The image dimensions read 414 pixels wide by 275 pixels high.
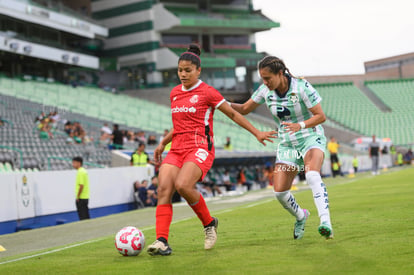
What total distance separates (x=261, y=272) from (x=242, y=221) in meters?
5.67

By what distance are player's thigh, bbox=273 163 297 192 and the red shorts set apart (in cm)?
92

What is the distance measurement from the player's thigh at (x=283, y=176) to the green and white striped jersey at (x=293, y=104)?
290 mm

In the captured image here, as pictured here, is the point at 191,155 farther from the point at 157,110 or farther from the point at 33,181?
the point at 157,110

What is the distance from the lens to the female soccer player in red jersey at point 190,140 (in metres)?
6.54

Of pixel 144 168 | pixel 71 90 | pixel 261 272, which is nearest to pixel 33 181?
pixel 144 168

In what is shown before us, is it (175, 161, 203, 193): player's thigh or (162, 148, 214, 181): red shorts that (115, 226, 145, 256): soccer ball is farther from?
(162, 148, 214, 181): red shorts

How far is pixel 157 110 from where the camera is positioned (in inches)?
1777

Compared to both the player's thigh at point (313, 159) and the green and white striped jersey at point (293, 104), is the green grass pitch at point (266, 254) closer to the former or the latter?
the player's thigh at point (313, 159)

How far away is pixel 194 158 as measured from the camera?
663 cm

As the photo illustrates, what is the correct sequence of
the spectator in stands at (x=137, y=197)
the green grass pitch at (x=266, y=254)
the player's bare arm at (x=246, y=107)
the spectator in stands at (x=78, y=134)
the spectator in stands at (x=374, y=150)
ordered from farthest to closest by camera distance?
the spectator in stands at (x=374, y=150) < the spectator in stands at (x=78, y=134) < the spectator in stands at (x=137, y=197) < the player's bare arm at (x=246, y=107) < the green grass pitch at (x=266, y=254)

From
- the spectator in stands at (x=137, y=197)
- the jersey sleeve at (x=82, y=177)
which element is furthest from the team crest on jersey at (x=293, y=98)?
the spectator in stands at (x=137, y=197)

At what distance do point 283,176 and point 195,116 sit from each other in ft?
4.39

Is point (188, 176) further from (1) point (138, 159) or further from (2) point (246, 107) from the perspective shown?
(1) point (138, 159)

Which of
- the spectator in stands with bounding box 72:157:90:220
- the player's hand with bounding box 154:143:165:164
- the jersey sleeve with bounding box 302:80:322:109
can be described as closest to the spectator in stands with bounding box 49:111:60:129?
the spectator in stands with bounding box 72:157:90:220
